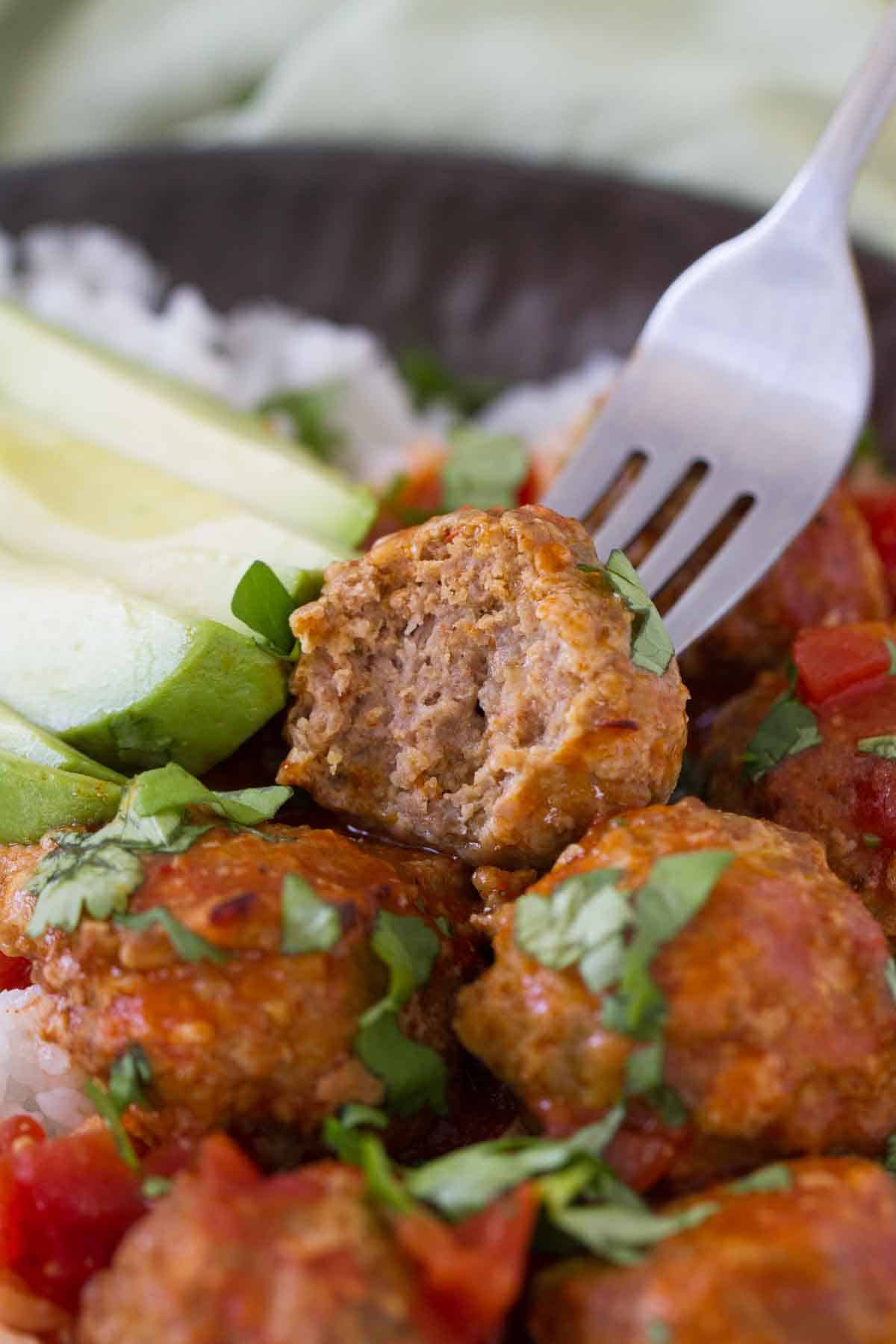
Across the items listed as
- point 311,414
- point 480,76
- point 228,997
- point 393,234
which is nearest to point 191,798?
point 228,997

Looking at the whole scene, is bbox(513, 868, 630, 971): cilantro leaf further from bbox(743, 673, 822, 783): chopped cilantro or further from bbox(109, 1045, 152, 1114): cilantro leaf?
bbox(743, 673, 822, 783): chopped cilantro

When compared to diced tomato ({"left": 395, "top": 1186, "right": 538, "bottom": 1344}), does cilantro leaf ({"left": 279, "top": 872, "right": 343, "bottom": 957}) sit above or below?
above

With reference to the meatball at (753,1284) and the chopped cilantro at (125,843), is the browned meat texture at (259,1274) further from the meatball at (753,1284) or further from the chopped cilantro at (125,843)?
the chopped cilantro at (125,843)

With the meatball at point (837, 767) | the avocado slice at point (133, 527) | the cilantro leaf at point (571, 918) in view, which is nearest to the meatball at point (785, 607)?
the meatball at point (837, 767)

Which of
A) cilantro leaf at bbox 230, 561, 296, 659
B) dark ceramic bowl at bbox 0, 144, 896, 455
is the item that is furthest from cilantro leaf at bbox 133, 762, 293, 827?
dark ceramic bowl at bbox 0, 144, 896, 455

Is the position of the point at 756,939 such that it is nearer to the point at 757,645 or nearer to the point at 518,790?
the point at 518,790

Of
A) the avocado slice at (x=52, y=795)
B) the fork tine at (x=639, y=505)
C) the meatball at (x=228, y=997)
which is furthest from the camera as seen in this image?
the fork tine at (x=639, y=505)

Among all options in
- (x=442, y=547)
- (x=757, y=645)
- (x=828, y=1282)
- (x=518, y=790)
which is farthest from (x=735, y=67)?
(x=828, y=1282)
